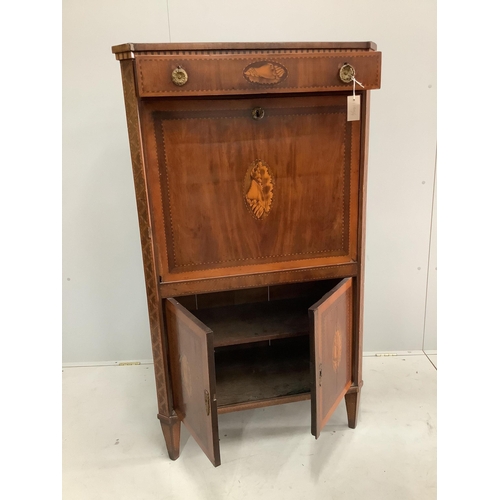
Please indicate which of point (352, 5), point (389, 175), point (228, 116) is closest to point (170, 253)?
point (228, 116)

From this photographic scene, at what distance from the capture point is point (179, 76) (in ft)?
3.86

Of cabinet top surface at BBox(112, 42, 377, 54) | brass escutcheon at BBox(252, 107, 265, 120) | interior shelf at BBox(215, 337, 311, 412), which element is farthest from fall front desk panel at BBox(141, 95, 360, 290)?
interior shelf at BBox(215, 337, 311, 412)

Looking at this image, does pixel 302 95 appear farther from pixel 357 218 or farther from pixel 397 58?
pixel 397 58

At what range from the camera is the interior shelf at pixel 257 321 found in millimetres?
1540

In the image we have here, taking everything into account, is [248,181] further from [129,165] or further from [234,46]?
[129,165]

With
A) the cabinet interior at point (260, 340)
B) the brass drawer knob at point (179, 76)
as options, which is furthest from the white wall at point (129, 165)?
the brass drawer knob at point (179, 76)

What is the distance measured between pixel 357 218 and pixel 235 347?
78 centimetres

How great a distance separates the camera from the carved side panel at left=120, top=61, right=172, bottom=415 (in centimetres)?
122

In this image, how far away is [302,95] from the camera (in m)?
1.33

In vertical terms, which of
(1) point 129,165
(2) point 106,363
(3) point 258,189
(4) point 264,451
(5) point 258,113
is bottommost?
(4) point 264,451

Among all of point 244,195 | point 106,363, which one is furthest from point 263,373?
point 106,363

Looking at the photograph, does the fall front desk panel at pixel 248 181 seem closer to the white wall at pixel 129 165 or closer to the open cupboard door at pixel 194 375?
the open cupboard door at pixel 194 375

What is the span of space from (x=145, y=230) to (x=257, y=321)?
58 centimetres

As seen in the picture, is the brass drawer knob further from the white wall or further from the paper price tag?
the white wall
